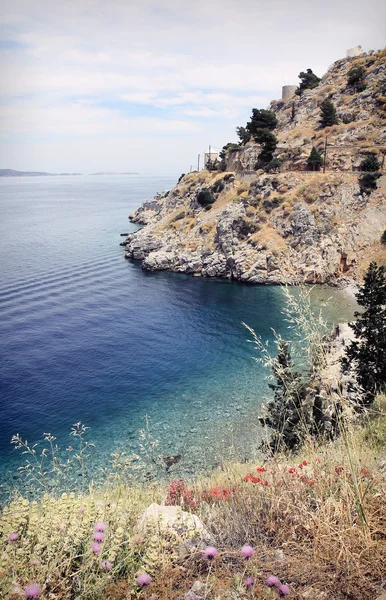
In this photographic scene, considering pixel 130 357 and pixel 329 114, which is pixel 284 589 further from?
pixel 329 114

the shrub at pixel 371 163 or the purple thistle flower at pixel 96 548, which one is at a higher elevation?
the shrub at pixel 371 163

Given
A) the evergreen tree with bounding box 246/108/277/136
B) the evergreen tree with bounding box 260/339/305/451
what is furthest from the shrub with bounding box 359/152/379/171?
the evergreen tree with bounding box 260/339/305/451

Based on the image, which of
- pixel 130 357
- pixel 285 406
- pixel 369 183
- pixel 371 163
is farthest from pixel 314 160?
pixel 285 406

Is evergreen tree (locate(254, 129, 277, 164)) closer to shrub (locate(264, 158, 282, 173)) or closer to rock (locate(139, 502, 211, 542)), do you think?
shrub (locate(264, 158, 282, 173))

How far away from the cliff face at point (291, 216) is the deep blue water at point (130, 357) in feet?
15.8

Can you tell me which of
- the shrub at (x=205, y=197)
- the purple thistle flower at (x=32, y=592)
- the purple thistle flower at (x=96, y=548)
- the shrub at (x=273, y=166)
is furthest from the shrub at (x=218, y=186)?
the purple thistle flower at (x=32, y=592)

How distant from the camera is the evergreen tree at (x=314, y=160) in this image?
5747cm

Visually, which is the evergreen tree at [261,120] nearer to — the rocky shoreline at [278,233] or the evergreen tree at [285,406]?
the rocky shoreline at [278,233]

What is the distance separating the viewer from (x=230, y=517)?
4445 millimetres

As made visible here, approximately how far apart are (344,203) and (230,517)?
53674 mm

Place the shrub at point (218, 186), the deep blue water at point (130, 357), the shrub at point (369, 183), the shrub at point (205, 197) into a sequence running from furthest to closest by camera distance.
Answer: the shrub at point (218, 186)
the shrub at point (205, 197)
the shrub at point (369, 183)
the deep blue water at point (130, 357)

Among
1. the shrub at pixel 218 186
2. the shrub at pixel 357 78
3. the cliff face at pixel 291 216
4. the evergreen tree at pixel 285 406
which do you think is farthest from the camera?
the shrub at pixel 357 78

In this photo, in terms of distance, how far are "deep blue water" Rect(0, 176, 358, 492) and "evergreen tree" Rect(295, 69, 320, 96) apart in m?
68.8

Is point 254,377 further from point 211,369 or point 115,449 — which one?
point 115,449
